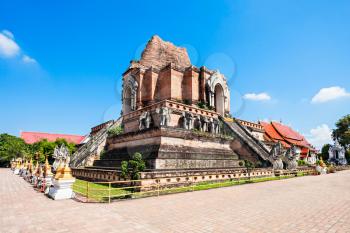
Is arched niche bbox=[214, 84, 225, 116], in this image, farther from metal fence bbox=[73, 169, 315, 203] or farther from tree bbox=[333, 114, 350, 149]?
tree bbox=[333, 114, 350, 149]

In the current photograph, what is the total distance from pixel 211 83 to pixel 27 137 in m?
45.4

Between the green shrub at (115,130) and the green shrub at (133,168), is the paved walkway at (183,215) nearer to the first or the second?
the green shrub at (133,168)

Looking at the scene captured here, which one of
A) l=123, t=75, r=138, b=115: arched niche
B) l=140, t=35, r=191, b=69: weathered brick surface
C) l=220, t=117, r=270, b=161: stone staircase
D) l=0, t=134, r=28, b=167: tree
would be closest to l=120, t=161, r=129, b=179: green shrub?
l=220, t=117, r=270, b=161: stone staircase

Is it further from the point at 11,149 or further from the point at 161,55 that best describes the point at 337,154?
the point at 11,149

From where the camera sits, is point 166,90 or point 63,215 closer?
point 63,215

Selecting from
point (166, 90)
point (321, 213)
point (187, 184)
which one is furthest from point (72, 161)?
point (321, 213)

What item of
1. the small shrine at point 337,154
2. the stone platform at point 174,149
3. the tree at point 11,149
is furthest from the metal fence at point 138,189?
the tree at point 11,149

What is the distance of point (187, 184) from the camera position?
1204 centimetres

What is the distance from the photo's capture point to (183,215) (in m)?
6.62

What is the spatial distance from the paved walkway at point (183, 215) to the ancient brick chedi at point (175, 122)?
5459mm

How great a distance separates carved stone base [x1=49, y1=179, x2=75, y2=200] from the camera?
30.4ft

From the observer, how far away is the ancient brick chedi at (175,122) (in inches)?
607

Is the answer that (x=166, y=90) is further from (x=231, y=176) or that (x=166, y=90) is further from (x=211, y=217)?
(x=211, y=217)

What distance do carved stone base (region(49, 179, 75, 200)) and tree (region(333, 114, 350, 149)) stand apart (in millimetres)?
47129
